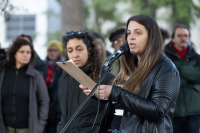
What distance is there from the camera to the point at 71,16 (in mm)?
7980

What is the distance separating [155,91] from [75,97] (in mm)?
1116

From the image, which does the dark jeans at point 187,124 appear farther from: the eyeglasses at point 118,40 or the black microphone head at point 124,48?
the black microphone head at point 124,48

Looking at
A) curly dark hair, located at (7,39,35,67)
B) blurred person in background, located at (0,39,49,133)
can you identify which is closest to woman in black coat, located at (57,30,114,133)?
blurred person in background, located at (0,39,49,133)

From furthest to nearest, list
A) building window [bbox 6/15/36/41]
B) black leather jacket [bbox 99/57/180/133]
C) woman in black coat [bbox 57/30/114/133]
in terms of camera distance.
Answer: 1. building window [bbox 6/15/36/41]
2. woman in black coat [bbox 57/30/114/133]
3. black leather jacket [bbox 99/57/180/133]

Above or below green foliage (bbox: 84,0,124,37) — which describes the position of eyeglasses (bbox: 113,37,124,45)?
below

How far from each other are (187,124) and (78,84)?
2.07 meters

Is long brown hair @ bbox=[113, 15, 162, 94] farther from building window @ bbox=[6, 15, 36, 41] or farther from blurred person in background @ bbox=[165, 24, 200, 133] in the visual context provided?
building window @ bbox=[6, 15, 36, 41]

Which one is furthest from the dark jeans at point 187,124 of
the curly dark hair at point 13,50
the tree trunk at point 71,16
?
the tree trunk at point 71,16

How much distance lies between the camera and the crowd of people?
1960mm

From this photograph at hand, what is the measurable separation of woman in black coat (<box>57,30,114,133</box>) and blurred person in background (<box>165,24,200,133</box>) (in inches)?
64.3

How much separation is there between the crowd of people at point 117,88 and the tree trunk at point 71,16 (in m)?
2.44

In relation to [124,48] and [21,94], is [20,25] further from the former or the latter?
[124,48]

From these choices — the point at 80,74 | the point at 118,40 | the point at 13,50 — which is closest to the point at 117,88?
the point at 80,74

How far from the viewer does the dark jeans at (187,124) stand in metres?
3.83
